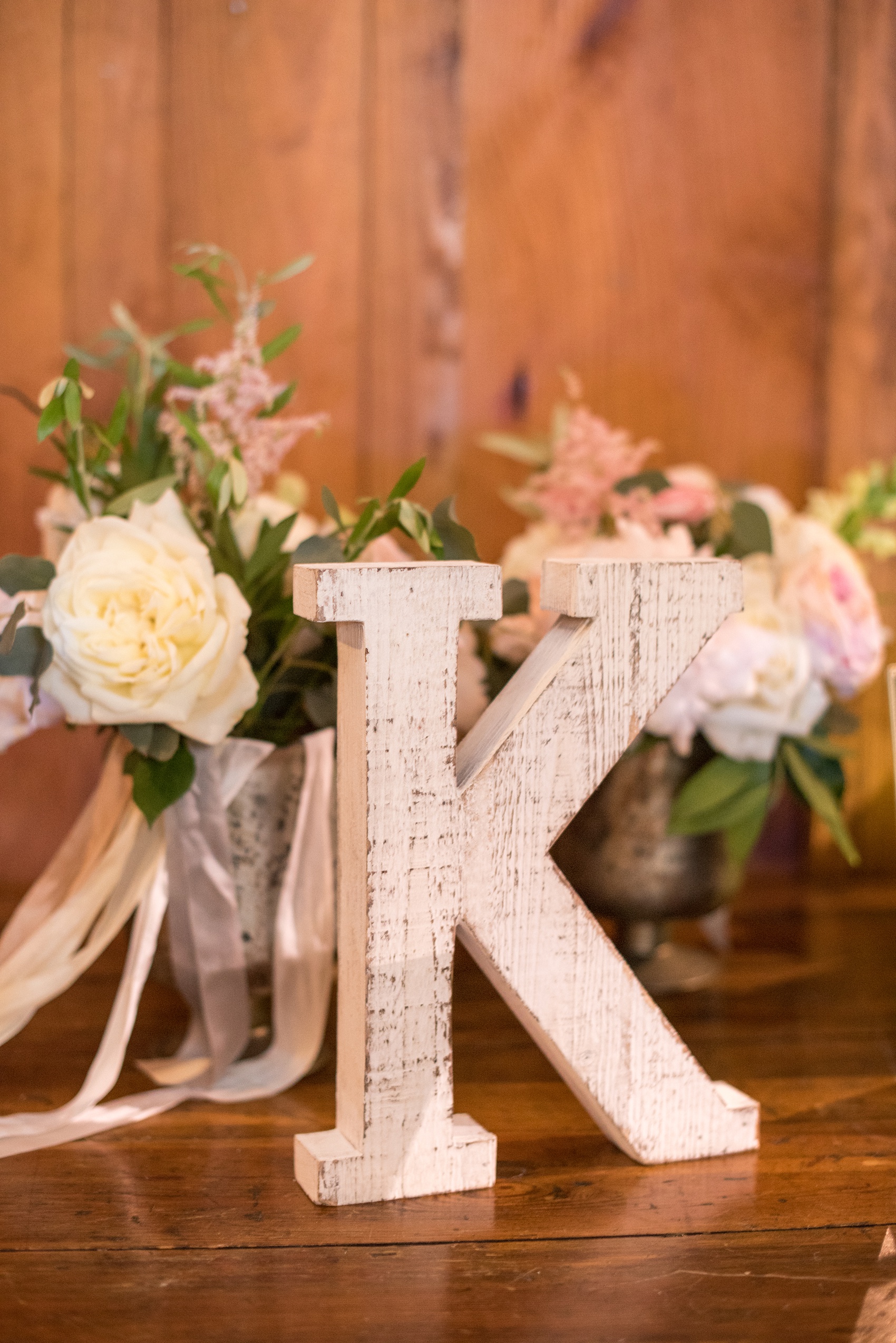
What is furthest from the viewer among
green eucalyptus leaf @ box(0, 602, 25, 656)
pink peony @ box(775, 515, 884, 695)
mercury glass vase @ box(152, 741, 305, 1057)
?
pink peony @ box(775, 515, 884, 695)

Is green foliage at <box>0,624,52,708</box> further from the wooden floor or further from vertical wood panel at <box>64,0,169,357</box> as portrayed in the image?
vertical wood panel at <box>64,0,169,357</box>

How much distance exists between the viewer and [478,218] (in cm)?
115

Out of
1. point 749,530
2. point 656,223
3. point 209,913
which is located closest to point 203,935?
point 209,913

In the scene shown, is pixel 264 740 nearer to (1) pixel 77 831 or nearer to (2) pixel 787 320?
(1) pixel 77 831

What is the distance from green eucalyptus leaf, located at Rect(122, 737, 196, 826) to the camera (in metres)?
0.74

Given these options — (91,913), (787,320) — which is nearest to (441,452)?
(787,320)

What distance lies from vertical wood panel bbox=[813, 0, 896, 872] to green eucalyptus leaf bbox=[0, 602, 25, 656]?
2.52ft

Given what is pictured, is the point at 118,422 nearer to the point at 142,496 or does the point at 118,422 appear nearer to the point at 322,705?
the point at 142,496

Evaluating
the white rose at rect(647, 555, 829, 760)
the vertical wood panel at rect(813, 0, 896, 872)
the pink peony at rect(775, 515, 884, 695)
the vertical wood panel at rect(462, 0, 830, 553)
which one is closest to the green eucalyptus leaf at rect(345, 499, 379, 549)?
the white rose at rect(647, 555, 829, 760)

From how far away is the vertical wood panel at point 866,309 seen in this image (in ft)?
3.78

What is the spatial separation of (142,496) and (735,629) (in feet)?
1.28

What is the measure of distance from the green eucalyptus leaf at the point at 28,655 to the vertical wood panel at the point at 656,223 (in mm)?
533

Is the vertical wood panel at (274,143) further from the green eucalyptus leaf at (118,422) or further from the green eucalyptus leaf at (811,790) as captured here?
the green eucalyptus leaf at (811,790)

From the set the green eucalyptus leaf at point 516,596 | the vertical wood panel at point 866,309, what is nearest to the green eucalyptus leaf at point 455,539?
the green eucalyptus leaf at point 516,596
